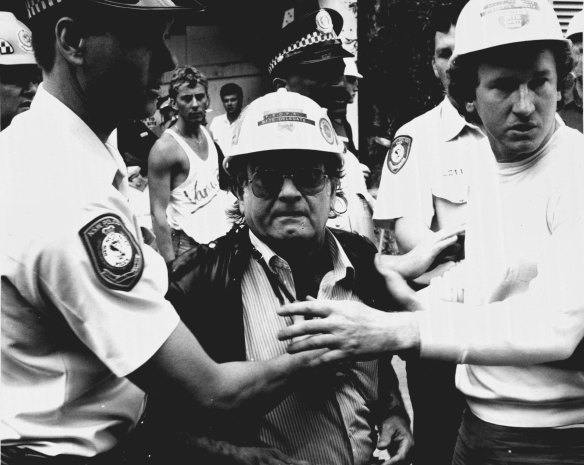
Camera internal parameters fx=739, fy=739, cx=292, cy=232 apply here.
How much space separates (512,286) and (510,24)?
0.76m

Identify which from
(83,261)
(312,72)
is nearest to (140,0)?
(83,261)

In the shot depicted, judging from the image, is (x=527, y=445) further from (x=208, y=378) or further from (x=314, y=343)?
(x=208, y=378)

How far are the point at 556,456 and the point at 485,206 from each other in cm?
76

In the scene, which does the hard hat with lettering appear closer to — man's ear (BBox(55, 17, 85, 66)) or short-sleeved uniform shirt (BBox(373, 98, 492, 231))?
man's ear (BBox(55, 17, 85, 66))

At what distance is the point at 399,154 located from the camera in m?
3.53

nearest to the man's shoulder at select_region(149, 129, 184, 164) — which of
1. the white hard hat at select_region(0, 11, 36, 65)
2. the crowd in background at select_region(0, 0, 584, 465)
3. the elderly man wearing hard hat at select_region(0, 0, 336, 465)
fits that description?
the white hard hat at select_region(0, 11, 36, 65)

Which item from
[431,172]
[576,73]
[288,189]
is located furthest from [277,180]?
[576,73]

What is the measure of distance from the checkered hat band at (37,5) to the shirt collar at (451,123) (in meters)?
2.11

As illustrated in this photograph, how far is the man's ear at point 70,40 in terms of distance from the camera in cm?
183

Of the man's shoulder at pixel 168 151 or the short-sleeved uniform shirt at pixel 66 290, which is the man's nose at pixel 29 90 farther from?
the short-sleeved uniform shirt at pixel 66 290

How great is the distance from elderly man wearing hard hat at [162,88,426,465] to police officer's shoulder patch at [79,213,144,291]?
562 mm

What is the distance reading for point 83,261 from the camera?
5.32 feet

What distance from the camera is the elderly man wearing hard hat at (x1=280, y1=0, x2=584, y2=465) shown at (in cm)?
192

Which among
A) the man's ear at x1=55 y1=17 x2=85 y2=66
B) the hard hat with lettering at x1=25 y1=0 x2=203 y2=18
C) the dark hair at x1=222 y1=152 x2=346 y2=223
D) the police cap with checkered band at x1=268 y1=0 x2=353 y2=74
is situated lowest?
the dark hair at x1=222 y1=152 x2=346 y2=223
